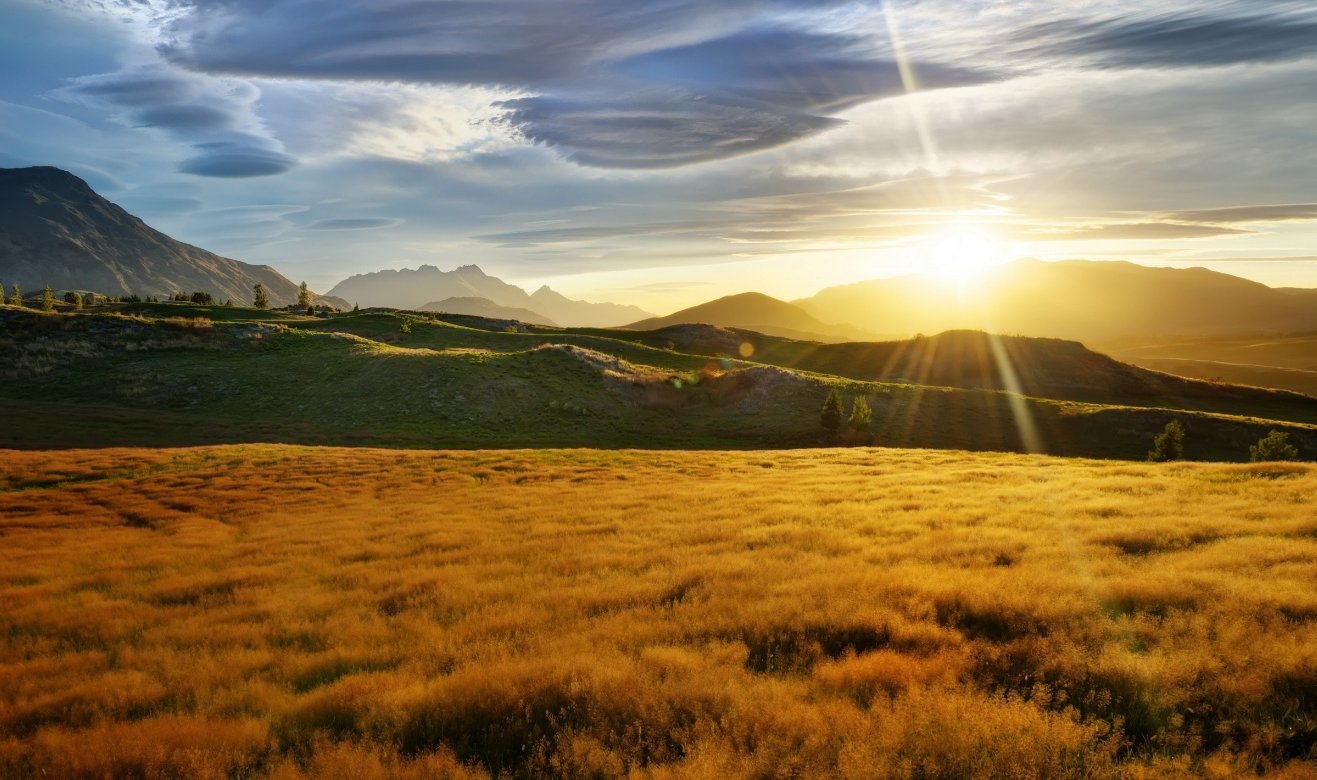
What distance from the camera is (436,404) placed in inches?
2126

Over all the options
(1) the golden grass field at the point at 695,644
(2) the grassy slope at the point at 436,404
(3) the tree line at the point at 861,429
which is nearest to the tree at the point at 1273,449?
(3) the tree line at the point at 861,429

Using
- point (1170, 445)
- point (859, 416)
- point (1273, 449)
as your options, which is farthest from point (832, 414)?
point (1273, 449)

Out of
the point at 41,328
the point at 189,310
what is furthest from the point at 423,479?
the point at 189,310

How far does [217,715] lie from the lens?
6.59 m

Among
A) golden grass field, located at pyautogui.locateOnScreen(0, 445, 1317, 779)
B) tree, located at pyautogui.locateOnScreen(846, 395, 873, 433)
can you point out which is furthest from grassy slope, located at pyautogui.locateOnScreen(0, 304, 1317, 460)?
golden grass field, located at pyautogui.locateOnScreen(0, 445, 1317, 779)

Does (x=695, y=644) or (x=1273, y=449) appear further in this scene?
(x=1273, y=449)

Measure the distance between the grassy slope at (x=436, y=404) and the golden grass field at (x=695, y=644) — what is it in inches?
1295

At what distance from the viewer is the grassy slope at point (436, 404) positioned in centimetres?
4662

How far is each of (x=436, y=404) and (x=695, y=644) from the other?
5107 centimetres

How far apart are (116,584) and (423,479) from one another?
15644 millimetres

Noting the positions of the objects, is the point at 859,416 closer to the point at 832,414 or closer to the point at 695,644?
the point at 832,414

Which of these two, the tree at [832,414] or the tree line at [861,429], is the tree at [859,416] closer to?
the tree line at [861,429]

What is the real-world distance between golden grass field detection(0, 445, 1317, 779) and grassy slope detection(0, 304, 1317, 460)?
32903 mm

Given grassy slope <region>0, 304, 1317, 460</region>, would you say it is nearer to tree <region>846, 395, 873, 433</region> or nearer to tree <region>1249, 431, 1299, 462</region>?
tree <region>846, 395, 873, 433</region>
